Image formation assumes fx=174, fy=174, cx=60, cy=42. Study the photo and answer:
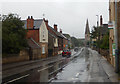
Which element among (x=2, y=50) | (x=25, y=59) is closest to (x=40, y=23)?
(x=25, y=59)

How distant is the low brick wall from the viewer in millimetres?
23125

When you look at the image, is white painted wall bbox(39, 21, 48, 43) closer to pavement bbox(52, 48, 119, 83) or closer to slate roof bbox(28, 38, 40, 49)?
slate roof bbox(28, 38, 40, 49)

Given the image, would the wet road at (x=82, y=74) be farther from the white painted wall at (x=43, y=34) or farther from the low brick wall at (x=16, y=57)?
the white painted wall at (x=43, y=34)

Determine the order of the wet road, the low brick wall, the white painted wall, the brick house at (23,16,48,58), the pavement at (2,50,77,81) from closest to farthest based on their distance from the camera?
the wet road < the pavement at (2,50,77,81) < the low brick wall < the brick house at (23,16,48,58) < the white painted wall

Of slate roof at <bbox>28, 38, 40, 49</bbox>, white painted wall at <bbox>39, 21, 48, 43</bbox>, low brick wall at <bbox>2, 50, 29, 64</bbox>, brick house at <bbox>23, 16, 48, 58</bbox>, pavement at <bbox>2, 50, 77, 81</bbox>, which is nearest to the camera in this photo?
pavement at <bbox>2, 50, 77, 81</bbox>

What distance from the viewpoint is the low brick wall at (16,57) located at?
2312cm

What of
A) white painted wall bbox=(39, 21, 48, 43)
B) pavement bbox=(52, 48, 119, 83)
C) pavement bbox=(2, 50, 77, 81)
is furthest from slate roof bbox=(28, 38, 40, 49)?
pavement bbox=(52, 48, 119, 83)

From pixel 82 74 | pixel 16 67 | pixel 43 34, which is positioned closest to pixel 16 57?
pixel 16 67

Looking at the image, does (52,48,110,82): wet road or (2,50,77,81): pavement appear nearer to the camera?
(52,48,110,82): wet road

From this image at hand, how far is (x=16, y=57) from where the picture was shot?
2600 centimetres

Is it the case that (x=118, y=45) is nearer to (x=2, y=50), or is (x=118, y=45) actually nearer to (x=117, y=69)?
(x=117, y=69)

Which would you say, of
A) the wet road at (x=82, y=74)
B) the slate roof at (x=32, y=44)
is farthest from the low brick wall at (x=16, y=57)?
the wet road at (x=82, y=74)

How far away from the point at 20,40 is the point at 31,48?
5.31m

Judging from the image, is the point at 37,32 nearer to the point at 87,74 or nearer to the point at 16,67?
the point at 16,67
